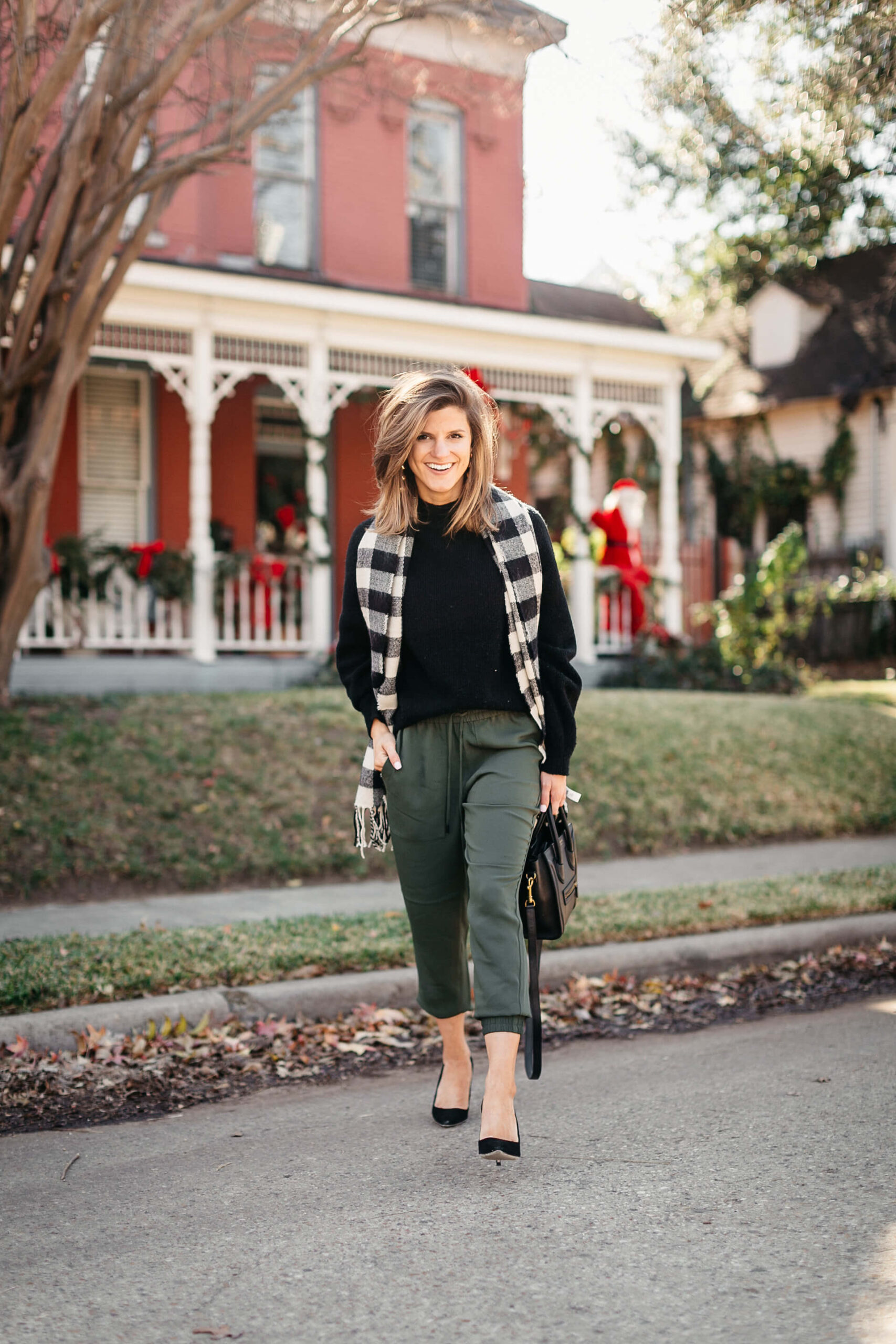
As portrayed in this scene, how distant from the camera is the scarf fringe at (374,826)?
4.09 m

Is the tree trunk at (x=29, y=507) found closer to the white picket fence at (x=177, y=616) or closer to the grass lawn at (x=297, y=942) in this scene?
the grass lawn at (x=297, y=942)

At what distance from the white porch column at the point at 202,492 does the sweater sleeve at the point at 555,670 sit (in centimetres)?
940

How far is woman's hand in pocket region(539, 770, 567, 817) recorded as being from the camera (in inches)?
151

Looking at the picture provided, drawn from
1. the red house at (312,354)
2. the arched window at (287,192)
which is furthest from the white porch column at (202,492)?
the arched window at (287,192)

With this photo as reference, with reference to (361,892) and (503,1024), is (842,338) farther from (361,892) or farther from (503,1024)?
(503,1024)

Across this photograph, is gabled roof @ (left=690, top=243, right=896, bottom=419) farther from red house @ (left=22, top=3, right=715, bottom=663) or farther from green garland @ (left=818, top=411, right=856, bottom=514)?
red house @ (left=22, top=3, right=715, bottom=663)

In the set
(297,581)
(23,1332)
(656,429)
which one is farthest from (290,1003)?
(656,429)

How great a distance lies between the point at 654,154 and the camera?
17.0 metres

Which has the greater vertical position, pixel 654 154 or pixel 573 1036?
pixel 654 154

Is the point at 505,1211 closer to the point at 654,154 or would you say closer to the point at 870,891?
the point at 870,891

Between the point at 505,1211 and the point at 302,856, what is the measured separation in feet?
16.6

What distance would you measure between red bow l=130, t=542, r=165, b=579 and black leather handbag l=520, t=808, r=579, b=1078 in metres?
9.46

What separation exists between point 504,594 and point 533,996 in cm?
111

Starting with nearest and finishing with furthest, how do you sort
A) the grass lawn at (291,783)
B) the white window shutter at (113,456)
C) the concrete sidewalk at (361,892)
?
the concrete sidewalk at (361,892) < the grass lawn at (291,783) < the white window shutter at (113,456)
